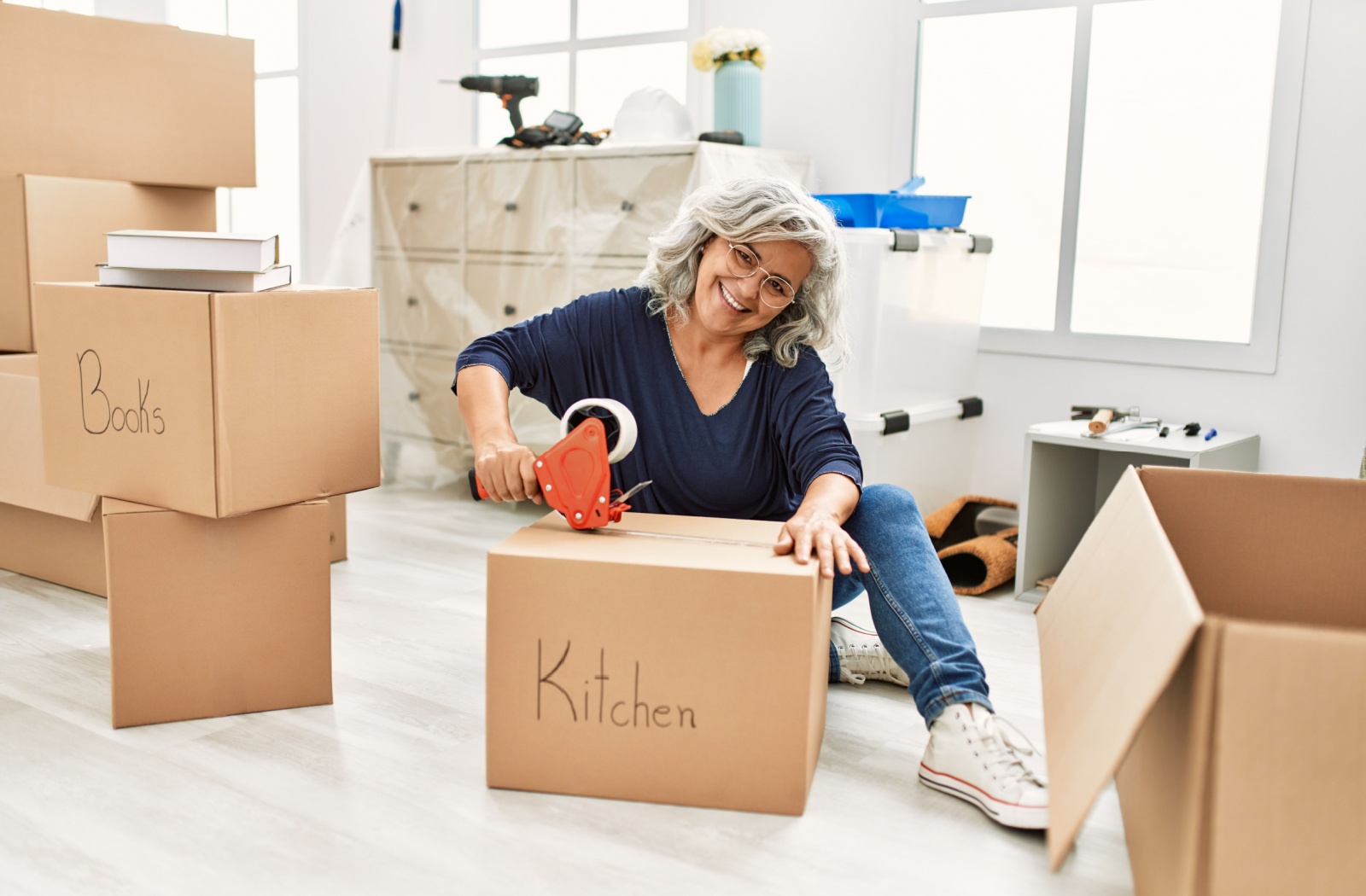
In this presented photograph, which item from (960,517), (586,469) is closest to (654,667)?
(586,469)

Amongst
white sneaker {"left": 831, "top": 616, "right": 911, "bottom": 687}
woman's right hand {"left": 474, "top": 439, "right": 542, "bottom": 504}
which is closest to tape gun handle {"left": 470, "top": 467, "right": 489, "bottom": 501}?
woman's right hand {"left": 474, "top": 439, "right": 542, "bottom": 504}

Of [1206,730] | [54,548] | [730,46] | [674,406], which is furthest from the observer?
[730,46]

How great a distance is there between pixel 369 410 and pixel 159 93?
42.7 inches

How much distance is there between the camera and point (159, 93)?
2318 millimetres

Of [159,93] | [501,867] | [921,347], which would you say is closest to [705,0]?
[921,347]

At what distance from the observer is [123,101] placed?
2283 millimetres

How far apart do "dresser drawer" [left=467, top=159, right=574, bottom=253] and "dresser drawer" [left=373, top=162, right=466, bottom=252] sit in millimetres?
59

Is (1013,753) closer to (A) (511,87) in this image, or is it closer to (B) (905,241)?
(B) (905,241)

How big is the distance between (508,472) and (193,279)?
0.54 metres

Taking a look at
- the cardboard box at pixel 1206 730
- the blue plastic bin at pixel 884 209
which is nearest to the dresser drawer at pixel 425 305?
the blue plastic bin at pixel 884 209

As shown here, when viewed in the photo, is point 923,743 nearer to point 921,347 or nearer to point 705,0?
point 921,347

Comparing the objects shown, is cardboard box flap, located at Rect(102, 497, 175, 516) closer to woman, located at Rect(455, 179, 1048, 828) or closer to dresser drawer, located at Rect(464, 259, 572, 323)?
woman, located at Rect(455, 179, 1048, 828)

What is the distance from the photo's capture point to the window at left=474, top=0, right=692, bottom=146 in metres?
3.49

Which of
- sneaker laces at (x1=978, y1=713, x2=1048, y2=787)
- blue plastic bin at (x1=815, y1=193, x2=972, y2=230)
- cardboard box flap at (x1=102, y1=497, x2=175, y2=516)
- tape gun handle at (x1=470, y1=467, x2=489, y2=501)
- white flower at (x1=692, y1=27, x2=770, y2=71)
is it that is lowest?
sneaker laces at (x1=978, y1=713, x2=1048, y2=787)
